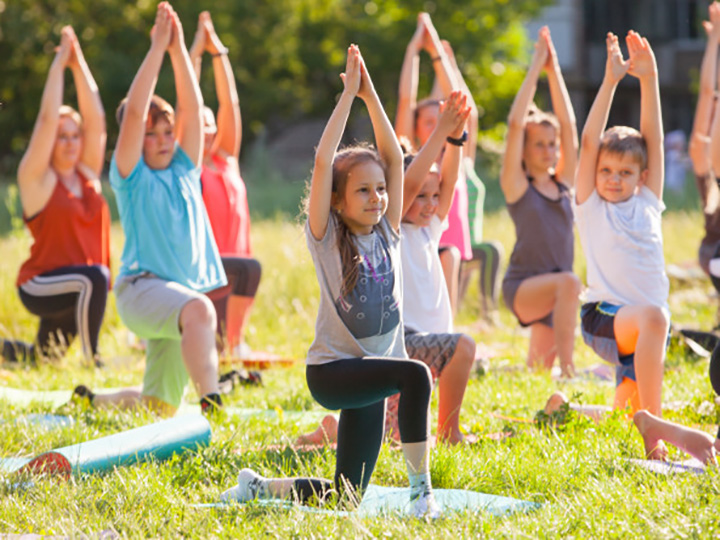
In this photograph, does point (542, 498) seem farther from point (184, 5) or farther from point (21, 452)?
point (184, 5)

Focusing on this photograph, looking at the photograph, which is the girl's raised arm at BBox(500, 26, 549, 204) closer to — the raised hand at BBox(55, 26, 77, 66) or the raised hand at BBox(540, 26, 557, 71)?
the raised hand at BBox(540, 26, 557, 71)

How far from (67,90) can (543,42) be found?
1853 centimetres

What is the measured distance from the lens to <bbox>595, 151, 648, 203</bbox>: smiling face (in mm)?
Answer: 4953

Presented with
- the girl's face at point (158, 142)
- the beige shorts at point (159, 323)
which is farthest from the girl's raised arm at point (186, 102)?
the beige shorts at point (159, 323)

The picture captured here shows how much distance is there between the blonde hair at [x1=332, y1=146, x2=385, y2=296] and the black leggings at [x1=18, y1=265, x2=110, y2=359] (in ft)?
11.4

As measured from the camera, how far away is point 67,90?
22672 mm

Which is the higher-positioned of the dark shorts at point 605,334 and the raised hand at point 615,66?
the raised hand at point 615,66

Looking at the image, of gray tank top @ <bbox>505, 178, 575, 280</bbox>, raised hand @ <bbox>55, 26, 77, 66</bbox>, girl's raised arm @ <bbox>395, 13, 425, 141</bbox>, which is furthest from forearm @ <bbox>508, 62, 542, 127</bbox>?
raised hand @ <bbox>55, 26, 77, 66</bbox>

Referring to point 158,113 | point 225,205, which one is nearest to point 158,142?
point 158,113

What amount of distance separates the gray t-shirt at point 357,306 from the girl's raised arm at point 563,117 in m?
2.38

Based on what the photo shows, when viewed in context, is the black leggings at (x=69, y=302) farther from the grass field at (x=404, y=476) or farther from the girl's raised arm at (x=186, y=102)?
the girl's raised arm at (x=186, y=102)

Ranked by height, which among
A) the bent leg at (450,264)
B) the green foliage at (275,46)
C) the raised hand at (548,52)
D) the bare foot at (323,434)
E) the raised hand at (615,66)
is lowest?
the bare foot at (323,434)

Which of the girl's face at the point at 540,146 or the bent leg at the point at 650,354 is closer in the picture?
the bent leg at the point at 650,354

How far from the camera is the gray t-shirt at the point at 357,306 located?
358 cm
